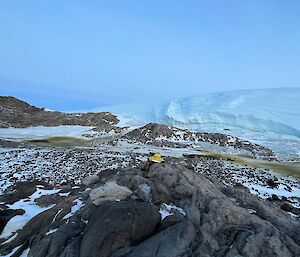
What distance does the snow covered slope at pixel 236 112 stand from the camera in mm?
62562

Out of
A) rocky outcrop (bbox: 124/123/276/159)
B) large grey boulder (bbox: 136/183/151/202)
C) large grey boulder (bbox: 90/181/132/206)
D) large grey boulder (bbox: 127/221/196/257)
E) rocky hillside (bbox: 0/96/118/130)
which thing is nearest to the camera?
large grey boulder (bbox: 127/221/196/257)

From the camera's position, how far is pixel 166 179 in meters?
11.6

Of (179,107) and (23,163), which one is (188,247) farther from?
(179,107)

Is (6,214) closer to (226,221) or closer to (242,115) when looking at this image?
(226,221)

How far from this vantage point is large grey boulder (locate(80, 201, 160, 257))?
8.46 metres

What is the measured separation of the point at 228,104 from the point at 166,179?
61147 millimetres

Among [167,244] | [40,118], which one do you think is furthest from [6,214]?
[40,118]

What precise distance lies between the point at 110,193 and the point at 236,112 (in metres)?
57.5

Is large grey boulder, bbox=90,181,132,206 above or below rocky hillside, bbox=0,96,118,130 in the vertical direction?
below

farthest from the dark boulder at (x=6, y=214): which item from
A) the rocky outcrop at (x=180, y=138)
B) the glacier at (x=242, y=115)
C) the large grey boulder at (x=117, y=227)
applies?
the glacier at (x=242, y=115)

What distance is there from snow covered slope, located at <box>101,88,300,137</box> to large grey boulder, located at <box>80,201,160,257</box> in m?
54.8

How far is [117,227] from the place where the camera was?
8688 millimetres

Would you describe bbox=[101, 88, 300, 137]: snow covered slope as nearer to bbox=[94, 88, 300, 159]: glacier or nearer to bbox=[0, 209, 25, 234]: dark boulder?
bbox=[94, 88, 300, 159]: glacier

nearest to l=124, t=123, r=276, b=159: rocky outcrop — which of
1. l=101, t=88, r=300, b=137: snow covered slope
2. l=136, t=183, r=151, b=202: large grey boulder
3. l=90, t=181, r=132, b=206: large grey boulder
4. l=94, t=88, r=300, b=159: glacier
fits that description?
l=94, t=88, r=300, b=159: glacier
